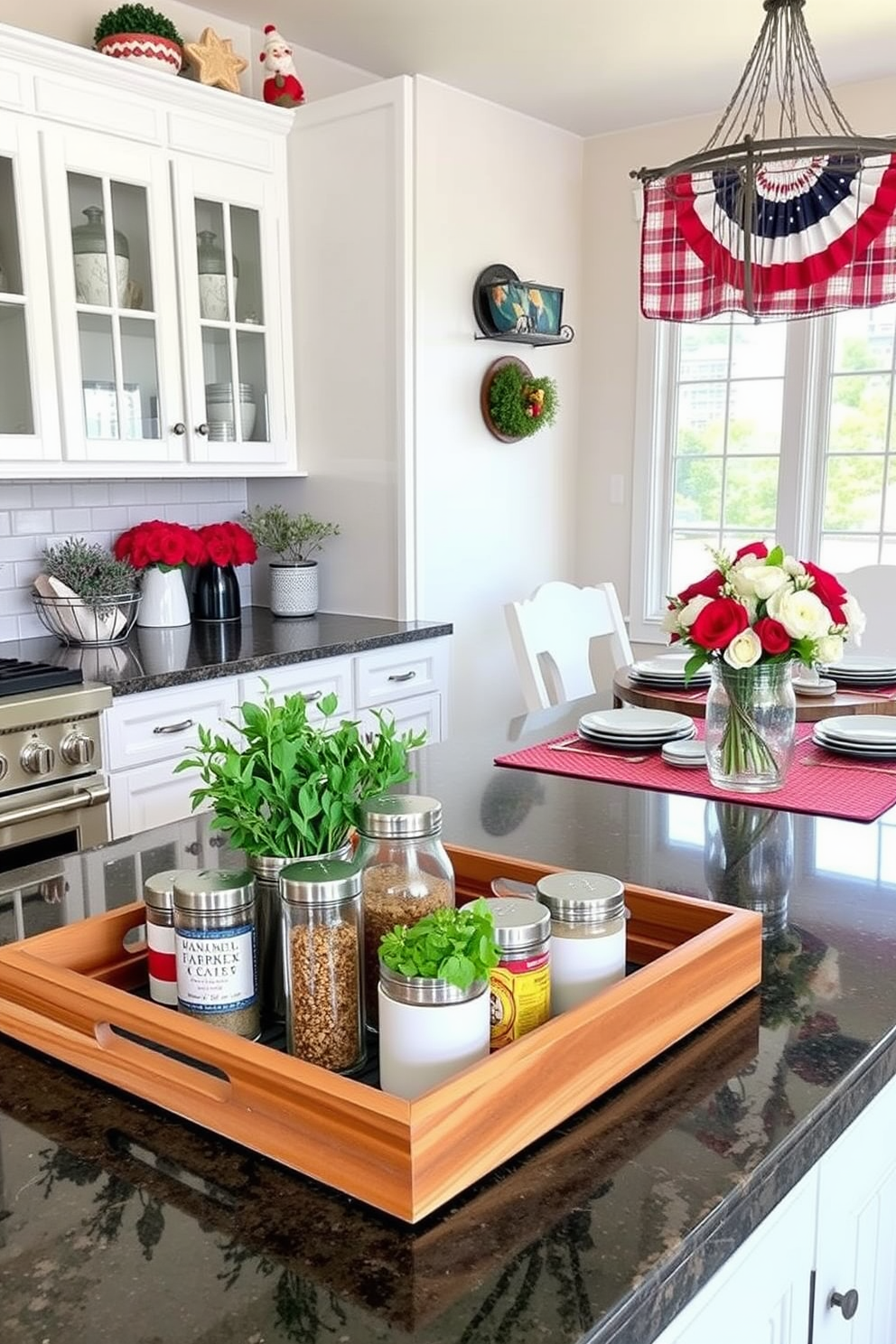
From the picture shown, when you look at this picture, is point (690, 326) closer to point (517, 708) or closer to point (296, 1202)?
point (517, 708)

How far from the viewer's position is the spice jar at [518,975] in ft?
2.73

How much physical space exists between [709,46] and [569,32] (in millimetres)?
429

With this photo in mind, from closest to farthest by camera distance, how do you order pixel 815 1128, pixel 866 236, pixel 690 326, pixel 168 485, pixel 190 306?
1. pixel 815 1128
2. pixel 866 236
3. pixel 190 306
4. pixel 168 485
5. pixel 690 326

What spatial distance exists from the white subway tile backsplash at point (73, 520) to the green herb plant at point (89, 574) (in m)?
0.08

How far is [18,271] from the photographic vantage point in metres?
2.74

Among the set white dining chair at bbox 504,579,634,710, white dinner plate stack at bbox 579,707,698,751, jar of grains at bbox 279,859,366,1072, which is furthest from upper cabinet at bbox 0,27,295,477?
jar of grains at bbox 279,859,366,1072

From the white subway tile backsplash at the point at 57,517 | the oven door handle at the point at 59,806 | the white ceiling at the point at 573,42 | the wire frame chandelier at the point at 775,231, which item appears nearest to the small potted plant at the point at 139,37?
the white ceiling at the point at 573,42

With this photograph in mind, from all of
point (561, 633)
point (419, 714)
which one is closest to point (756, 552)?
point (561, 633)

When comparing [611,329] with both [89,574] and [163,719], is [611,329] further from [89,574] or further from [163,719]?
[163,719]

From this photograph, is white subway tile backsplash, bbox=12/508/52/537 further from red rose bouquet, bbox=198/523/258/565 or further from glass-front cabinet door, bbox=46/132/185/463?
red rose bouquet, bbox=198/523/258/565

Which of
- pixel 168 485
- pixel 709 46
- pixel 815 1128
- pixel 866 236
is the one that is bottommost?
pixel 815 1128

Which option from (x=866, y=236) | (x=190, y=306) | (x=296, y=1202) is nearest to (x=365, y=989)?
(x=296, y=1202)

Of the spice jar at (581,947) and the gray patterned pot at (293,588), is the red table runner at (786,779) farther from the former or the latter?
the gray patterned pot at (293,588)

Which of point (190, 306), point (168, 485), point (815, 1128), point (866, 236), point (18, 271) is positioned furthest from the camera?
point (168, 485)
